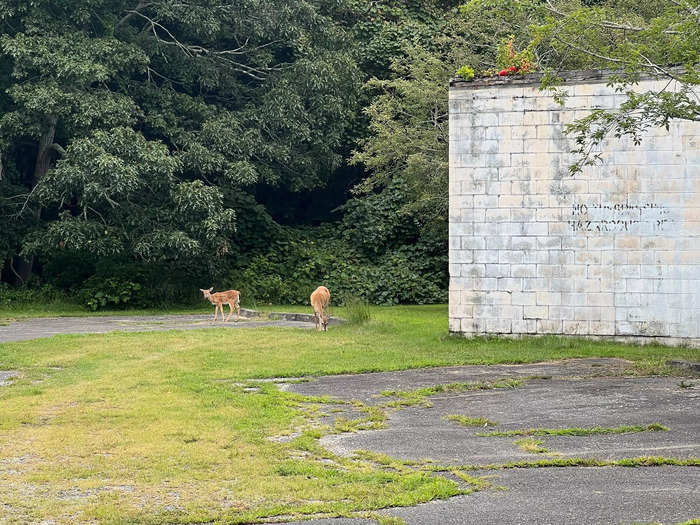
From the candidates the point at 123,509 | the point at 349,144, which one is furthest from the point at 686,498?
the point at 349,144

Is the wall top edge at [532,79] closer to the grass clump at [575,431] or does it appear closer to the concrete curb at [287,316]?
the concrete curb at [287,316]

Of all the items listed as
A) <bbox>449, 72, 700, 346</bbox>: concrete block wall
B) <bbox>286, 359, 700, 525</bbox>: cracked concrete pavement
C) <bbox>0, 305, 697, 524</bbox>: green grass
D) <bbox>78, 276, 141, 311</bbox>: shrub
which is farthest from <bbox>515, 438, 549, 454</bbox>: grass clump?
<bbox>78, 276, 141, 311</bbox>: shrub

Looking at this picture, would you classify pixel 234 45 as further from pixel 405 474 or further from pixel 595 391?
pixel 405 474

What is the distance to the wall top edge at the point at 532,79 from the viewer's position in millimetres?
16312

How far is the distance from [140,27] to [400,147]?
10588mm

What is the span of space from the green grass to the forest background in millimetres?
9375

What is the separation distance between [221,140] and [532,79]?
516 inches

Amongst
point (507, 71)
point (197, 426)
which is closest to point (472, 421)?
point (197, 426)

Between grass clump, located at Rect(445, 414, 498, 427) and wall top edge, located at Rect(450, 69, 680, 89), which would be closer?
grass clump, located at Rect(445, 414, 498, 427)

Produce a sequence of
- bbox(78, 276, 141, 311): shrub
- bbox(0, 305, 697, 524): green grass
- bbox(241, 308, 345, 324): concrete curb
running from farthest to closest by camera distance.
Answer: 1. bbox(78, 276, 141, 311): shrub
2. bbox(241, 308, 345, 324): concrete curb
3. bbox(0, 305, 697, 524): green grass

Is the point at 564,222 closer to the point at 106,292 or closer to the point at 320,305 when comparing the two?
the point at 320,305

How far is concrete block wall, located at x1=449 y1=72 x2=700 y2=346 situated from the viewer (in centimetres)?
1598

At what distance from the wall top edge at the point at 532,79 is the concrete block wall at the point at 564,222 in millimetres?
25

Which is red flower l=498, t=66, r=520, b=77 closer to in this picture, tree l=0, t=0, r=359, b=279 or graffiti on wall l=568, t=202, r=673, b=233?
graffiti on wall l=568, t=202, r=673, b=233
